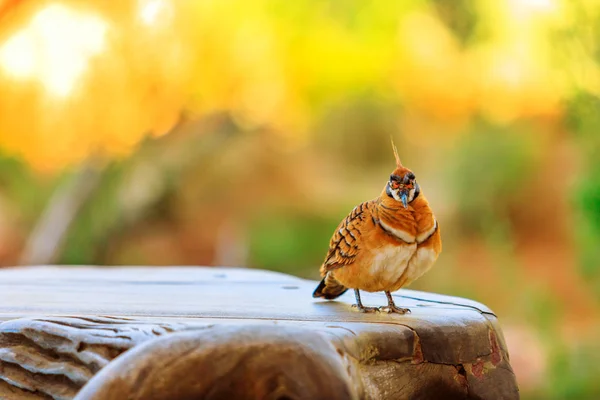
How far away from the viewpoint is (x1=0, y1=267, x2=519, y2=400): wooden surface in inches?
36.1

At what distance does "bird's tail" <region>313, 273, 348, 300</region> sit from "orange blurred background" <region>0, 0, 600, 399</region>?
2.83 m

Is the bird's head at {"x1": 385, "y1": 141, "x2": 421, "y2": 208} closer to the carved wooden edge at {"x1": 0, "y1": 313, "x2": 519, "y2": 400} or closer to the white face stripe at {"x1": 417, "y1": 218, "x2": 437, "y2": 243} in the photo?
the white face stripe at {"x1": 417, "y1": 218, "x2": 437, "y2": 243}

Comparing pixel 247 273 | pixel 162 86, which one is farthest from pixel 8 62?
pixel 247 273

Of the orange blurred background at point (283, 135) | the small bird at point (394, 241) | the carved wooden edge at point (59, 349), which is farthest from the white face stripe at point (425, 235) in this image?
the orange blurred background at point (283, 135)

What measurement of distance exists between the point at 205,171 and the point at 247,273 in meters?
3.06

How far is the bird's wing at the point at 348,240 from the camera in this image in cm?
139

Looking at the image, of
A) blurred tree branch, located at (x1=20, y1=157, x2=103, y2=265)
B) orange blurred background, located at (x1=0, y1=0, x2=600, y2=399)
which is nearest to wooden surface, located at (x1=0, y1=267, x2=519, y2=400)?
orange blurred background, located at (x1=0, y1=0, x2=600, y2=399)

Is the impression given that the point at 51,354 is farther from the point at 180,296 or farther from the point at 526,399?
the point at 526,399

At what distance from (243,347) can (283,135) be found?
4058mm

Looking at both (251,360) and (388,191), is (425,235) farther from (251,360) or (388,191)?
(251,360)

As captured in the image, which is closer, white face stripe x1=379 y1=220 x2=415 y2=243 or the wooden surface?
the wooden surface

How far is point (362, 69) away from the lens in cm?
477

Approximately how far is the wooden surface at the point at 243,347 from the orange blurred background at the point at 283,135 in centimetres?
295

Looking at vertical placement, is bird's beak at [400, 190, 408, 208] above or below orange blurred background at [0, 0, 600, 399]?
below
